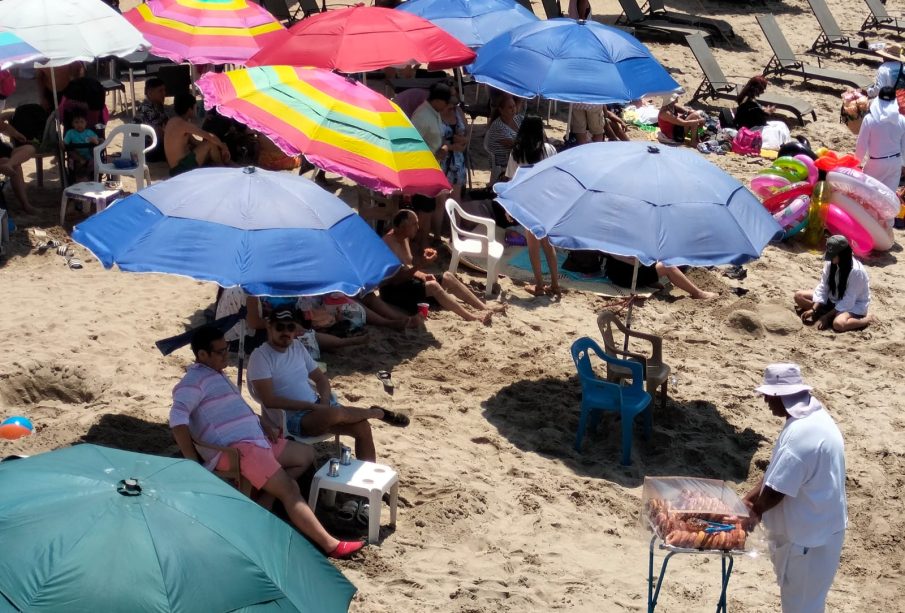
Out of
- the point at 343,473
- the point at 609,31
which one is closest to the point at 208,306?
the point at 343,473

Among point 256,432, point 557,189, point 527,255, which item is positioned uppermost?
point 557,189

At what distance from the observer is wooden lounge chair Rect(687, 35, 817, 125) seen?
1633 cm

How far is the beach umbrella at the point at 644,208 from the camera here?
763cm

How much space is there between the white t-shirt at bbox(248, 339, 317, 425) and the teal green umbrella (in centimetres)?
210

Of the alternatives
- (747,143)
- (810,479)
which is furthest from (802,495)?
(747,143)

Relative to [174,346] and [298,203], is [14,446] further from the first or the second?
[298,203]

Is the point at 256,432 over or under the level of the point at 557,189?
under

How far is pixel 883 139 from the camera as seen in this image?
12.8 m

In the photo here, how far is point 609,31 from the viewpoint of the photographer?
37.6ft

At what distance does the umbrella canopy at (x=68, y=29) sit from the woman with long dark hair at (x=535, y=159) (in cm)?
345

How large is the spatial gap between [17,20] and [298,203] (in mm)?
4457

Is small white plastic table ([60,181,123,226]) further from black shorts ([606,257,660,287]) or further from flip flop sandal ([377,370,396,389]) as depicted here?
black shorts ([606,257,660,287])

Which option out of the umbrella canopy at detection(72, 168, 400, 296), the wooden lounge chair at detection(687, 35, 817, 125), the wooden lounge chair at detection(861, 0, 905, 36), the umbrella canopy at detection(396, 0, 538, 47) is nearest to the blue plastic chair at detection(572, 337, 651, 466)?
the umbrella canopy at detection(72, 168, 400, 296)

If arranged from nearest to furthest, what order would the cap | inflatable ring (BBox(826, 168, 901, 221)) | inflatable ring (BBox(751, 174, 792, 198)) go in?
1. the cap
2. inflatable ring (BBox(826, 168, 901, 221))
3. inflatable ring (BBox(751, 174, 792, 198))
